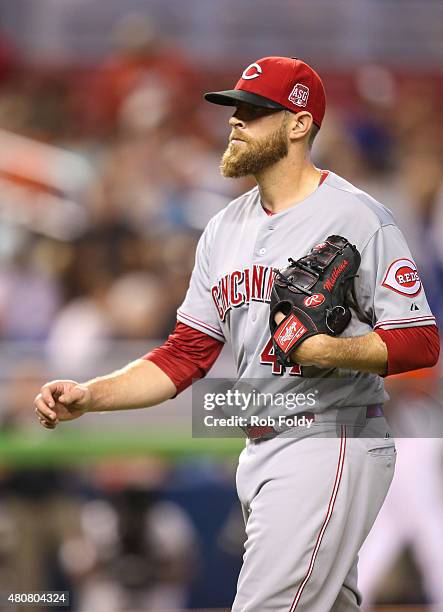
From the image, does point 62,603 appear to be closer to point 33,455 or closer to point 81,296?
point 33,455

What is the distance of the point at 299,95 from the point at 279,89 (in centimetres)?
6

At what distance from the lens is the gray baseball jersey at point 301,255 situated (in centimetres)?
270

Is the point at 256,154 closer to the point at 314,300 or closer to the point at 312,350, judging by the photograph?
the point at 314,300

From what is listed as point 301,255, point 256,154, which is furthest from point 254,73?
point 301,255

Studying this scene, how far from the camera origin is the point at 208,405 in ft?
10.7

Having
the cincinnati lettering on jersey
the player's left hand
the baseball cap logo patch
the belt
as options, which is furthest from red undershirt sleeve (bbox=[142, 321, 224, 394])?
the baseball cap logo patch

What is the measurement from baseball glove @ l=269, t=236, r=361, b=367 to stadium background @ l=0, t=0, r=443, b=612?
2.28 metres

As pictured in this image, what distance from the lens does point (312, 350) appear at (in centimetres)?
254

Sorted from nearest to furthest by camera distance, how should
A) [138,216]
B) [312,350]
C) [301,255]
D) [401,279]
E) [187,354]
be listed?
[312,350]
[401,279]
[301,255]
[187,354]
[138,216]

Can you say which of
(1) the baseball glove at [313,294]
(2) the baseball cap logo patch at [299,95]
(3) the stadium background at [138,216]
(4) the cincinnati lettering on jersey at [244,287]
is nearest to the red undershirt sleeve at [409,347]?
(1) the baseball glove at [313,294]

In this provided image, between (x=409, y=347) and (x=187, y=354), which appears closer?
(x=409, y=347)

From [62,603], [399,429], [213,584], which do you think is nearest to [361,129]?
[399,429]

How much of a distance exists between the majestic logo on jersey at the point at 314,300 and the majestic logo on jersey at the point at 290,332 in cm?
4

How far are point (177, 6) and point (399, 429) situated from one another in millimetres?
4717
